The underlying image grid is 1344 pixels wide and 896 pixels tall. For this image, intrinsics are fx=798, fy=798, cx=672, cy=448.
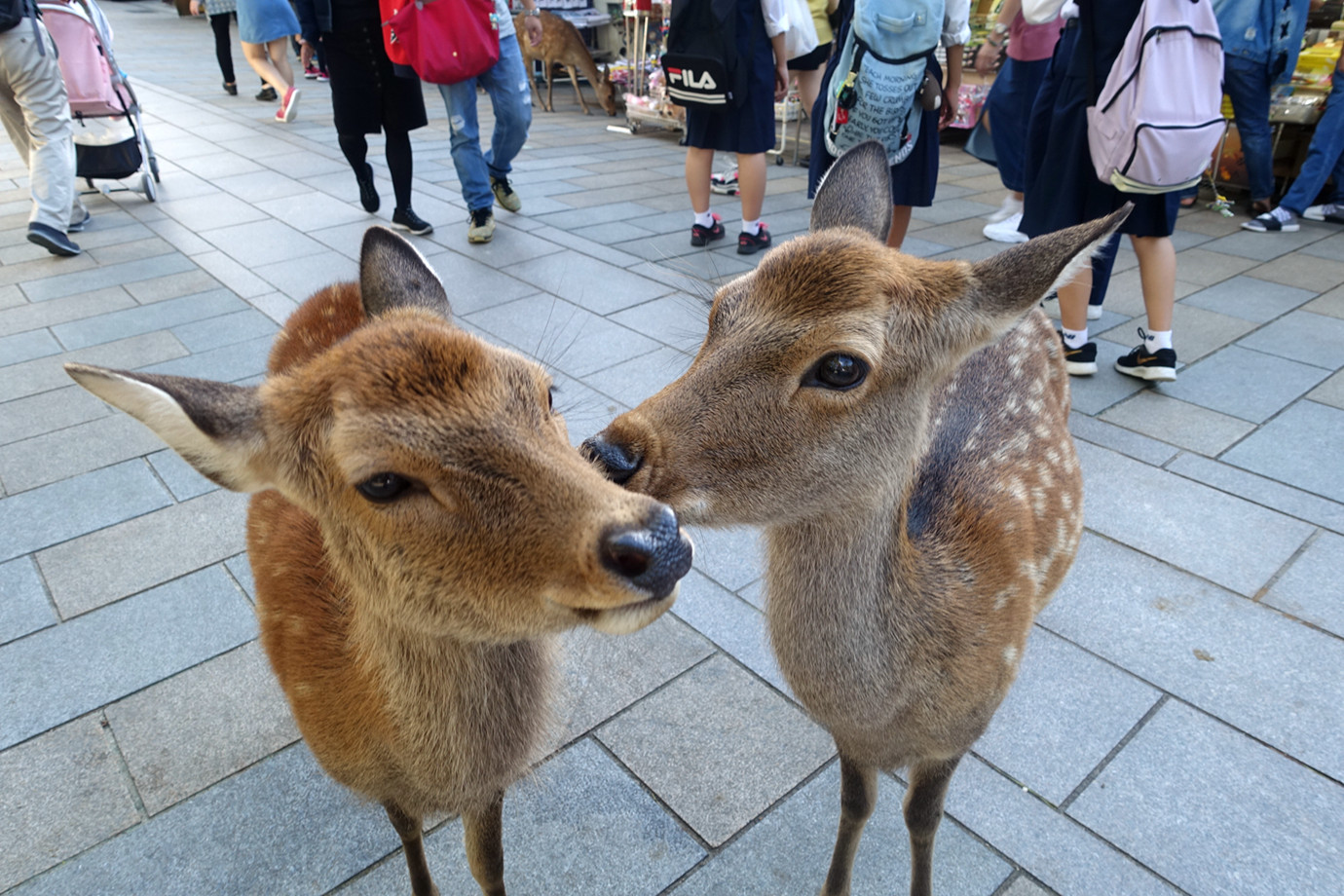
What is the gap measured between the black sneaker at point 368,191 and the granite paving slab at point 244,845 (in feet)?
20.4

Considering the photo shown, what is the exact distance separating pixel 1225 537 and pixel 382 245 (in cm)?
371

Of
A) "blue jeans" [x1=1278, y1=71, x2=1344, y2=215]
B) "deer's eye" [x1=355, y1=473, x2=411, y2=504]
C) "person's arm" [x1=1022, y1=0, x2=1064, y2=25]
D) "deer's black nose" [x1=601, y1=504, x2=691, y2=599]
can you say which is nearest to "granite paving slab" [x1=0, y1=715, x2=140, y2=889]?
"deer's eye" [x1=355, y1=473, x2=411, y2=504]

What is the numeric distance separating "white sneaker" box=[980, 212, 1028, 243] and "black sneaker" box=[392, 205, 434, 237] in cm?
518

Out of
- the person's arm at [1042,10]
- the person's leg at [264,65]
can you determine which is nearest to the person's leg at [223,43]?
the person's leg at [264,65]

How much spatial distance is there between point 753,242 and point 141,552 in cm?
505

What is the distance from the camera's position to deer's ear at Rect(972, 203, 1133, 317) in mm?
1718

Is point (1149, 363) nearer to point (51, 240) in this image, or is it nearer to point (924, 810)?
point (924, 810)

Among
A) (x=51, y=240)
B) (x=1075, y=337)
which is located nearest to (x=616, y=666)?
(x=1075, y=337)

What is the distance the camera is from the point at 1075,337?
499 cm

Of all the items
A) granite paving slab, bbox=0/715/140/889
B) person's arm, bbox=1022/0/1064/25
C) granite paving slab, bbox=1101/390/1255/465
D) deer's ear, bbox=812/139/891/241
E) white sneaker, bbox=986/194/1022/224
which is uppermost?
person's arm, bbox=1022/0/1064/25

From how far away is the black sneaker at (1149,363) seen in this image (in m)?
4.86

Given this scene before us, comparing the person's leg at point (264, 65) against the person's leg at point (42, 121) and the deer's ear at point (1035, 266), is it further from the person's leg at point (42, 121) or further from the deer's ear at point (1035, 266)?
the deer's ear at point (1035, 266)

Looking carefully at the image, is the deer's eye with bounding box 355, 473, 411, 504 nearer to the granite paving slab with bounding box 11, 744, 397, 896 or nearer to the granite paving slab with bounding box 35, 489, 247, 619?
the granite paving slab with bounding box 11, 744, 397, 896

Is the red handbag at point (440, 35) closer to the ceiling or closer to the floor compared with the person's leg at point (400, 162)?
closer to the ceiling
